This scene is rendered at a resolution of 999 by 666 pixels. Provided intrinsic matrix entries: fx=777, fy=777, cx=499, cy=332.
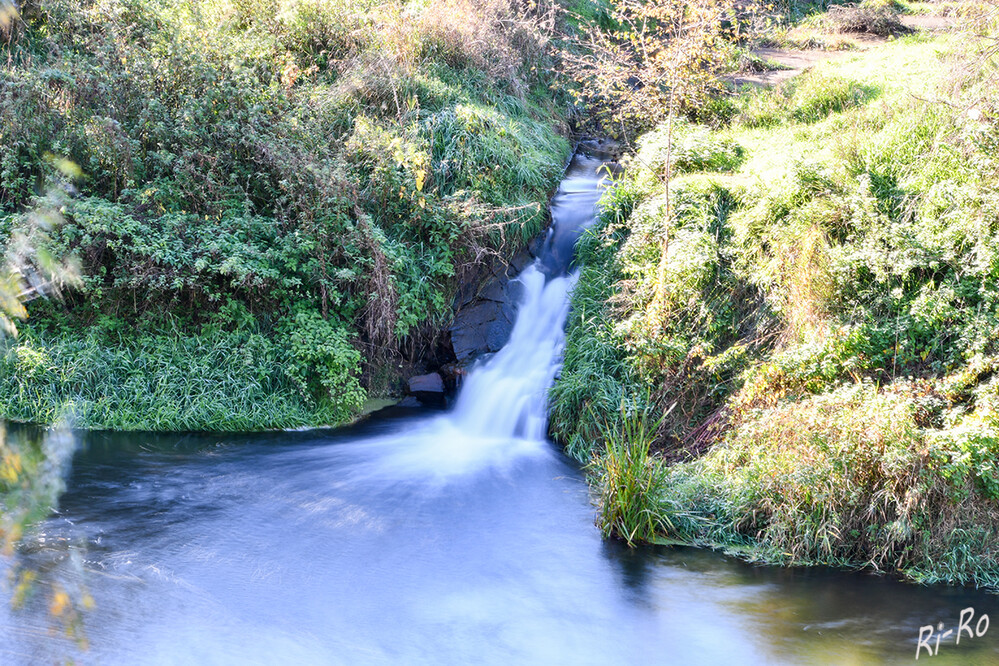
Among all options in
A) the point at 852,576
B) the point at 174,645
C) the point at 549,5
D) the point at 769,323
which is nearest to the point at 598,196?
the point at 769,323

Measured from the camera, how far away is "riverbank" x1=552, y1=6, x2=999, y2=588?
6328 mm

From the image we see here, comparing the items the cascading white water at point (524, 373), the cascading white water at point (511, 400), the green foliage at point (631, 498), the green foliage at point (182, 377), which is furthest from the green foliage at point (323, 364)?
the green foliage at point (631, 498)

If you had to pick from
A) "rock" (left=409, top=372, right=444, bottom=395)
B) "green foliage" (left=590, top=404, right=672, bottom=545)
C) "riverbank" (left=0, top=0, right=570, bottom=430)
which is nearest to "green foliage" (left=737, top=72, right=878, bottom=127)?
"riverbank" (left=0, top=0, right=570, bottom=430)

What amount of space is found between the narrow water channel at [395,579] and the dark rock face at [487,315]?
209 centimetres

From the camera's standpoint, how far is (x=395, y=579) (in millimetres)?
6199

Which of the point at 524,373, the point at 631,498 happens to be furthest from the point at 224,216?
the point at 631,498

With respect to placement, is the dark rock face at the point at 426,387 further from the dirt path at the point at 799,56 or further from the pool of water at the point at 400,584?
the dirt path at the point at 799,56

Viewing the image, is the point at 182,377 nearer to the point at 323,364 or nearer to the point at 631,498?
the point at 323,364

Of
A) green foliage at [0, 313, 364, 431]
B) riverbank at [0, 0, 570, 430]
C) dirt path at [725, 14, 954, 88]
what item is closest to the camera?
green foliage at [0, 313, 364, 431]

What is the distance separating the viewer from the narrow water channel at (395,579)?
5.31 meters

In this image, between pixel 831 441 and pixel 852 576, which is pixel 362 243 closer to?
pixel 831 441

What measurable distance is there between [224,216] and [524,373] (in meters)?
4.34

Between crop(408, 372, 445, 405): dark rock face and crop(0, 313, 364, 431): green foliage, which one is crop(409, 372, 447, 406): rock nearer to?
crop(408, 372, 445, 405): dark rock face

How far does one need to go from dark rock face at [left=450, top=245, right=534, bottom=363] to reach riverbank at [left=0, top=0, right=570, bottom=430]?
23 cm
